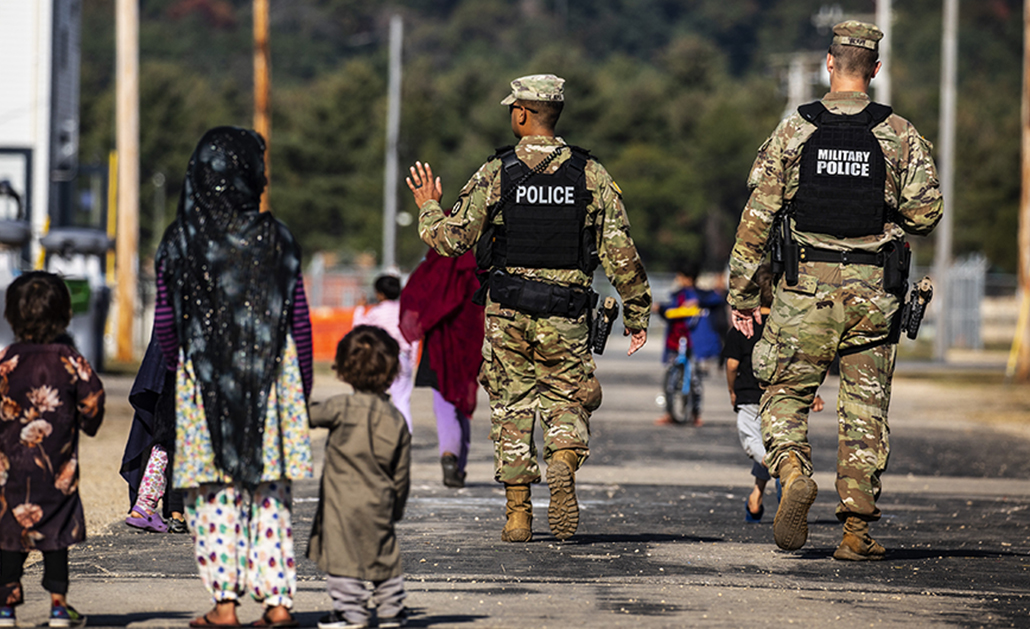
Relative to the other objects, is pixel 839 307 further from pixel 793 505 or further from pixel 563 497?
pixel 563 497

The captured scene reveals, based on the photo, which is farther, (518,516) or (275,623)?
(518,516)

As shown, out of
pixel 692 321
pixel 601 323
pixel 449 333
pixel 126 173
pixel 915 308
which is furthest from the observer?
pixel 126 173

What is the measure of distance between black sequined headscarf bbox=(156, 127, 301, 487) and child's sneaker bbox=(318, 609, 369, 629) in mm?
515

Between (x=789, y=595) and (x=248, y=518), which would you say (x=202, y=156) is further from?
(x=789, y=595)

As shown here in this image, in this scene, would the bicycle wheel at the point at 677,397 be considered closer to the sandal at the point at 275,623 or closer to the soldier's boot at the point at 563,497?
the soldier's boot at the point at 563,497

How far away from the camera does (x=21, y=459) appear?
5.73 m

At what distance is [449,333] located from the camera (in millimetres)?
11383

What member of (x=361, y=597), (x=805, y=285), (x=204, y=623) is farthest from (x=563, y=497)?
(x=204, y=623)

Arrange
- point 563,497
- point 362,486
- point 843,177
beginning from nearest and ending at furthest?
point 362,486 → point 843,177 → point 563,497

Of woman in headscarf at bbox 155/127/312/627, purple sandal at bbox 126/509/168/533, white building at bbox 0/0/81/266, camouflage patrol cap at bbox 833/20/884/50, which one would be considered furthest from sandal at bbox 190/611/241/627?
white building at bbox 0/0/81/266

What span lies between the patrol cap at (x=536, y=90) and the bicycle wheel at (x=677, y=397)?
9.92 meters

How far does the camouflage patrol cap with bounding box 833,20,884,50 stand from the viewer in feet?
25.7

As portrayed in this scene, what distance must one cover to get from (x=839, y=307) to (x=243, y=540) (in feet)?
10.3

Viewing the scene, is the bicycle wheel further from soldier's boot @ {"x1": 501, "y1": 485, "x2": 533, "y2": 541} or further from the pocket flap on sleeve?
the pocket flap on sleeve
